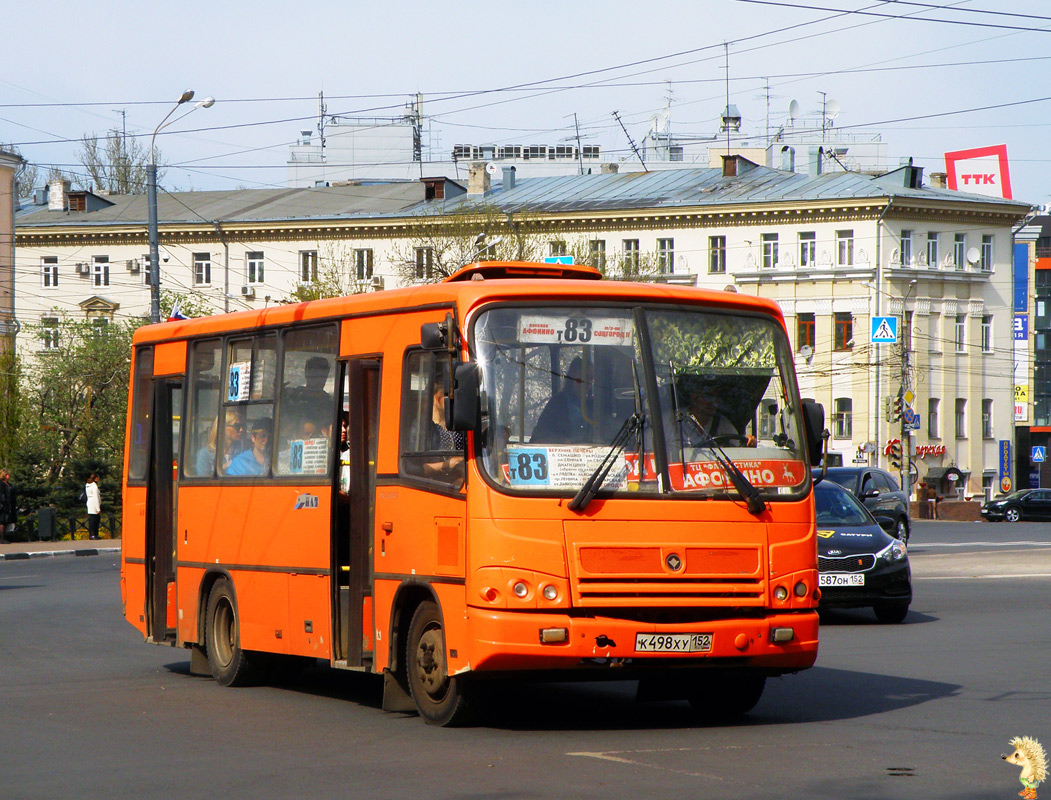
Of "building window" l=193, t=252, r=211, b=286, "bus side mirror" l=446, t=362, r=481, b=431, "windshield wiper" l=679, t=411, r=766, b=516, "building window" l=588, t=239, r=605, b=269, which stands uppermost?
Answer: "building window" l=193, t=252, r=211, b=286

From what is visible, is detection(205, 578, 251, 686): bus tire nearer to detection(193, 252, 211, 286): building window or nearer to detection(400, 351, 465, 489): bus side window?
detection(400, 351, 465, 489): bus side window

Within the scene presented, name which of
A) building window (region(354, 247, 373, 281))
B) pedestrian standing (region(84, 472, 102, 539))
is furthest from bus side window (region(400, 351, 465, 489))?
building window (region(354, 247, 373, 281))

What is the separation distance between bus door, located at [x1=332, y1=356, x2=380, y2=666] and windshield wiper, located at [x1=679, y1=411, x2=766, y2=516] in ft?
7.12

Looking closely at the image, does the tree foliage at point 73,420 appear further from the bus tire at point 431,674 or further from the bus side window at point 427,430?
the bus tire at point 431,674

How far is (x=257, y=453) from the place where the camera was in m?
12.5

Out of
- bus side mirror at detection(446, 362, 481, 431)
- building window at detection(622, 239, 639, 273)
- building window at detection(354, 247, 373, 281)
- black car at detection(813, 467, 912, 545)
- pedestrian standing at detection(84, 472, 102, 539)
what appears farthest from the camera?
building window at detection(354, 247, 373, 281)

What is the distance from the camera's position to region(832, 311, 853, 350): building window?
→ 73.2m

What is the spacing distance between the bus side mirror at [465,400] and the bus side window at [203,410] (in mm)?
4151

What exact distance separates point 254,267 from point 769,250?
2429 cm

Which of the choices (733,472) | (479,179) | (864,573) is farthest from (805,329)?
(733,472)

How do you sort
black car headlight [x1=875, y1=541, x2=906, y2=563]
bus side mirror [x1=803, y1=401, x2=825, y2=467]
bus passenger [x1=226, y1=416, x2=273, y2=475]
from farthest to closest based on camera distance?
black car headlight [x1=875, y1=541, x2=906, y2=563] → bus passenger [x1=226, y1=416, x2=273, y2=475] → bus side mirror [x1=803, y1=401, x2=825, y2=467]

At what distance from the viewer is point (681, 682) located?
1112 cm

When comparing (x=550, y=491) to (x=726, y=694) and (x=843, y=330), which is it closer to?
(x=726, y=694)

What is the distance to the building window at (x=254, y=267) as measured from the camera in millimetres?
79375
